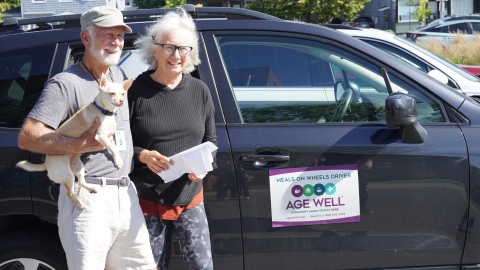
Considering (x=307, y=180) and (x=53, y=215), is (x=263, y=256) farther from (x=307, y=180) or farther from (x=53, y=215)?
(x=53, y=215)

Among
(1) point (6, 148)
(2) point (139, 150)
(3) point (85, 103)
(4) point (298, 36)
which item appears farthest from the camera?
(4) point (298, 36)

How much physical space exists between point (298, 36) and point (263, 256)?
4.05 ft

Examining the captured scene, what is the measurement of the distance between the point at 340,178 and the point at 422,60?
11.9ft

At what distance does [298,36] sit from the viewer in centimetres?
352

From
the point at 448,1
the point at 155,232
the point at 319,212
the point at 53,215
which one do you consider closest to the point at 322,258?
the point at 319,212

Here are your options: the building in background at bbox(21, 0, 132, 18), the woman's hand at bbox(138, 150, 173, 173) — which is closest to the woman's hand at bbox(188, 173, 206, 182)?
the woman's hand at bbox(138, 150, 173, 173)

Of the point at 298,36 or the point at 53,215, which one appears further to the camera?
the point at 298,36

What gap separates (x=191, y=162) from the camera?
2.92 m

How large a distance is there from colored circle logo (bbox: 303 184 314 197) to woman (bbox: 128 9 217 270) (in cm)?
56

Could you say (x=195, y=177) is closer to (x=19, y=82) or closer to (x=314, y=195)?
(x=314, y=195)

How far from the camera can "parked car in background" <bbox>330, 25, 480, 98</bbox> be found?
6134 millimetres

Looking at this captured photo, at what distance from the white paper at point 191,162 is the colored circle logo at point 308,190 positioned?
24.2 inches

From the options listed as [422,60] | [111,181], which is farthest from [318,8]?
[111,181]

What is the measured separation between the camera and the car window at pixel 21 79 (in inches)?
132
